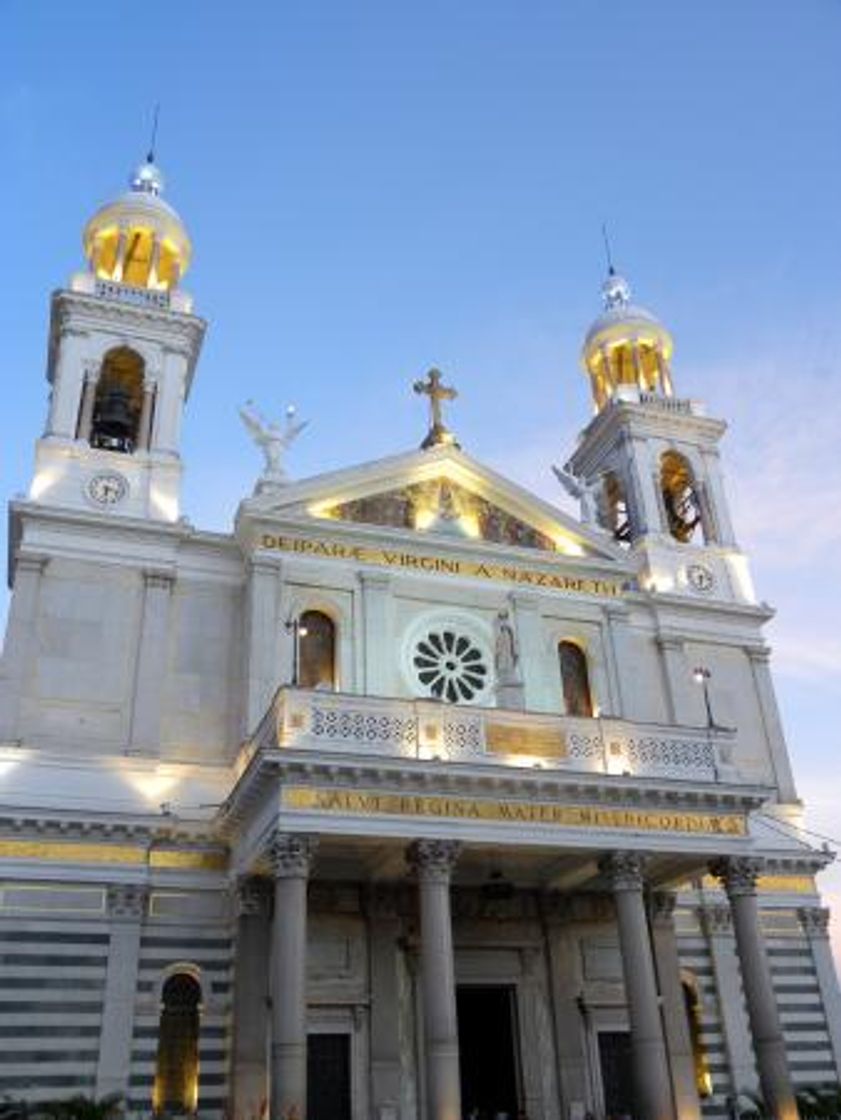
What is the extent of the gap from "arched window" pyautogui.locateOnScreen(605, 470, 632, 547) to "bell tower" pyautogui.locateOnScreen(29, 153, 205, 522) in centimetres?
1261

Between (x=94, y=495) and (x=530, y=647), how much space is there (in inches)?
412

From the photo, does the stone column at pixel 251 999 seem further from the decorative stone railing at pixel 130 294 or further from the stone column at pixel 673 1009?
the decorative stone railing at pixel 130 294

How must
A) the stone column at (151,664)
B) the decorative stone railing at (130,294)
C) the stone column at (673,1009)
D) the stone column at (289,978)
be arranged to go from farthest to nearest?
the decorative stone railing at (130,294), the stone column at (151,664), the stone column at (673,1009), the stone column at (289,978)

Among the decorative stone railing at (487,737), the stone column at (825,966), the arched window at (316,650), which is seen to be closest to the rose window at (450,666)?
the arched window at (316,650)

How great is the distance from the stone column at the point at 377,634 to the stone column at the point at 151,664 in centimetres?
421

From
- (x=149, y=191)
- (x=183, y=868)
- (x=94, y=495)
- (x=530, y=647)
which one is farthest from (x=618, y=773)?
(x=149, y=191)

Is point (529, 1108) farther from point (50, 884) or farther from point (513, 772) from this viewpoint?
point (50, 884)

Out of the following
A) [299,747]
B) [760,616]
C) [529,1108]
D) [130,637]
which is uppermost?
[760,616]

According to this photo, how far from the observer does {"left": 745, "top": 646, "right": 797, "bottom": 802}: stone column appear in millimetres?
27594

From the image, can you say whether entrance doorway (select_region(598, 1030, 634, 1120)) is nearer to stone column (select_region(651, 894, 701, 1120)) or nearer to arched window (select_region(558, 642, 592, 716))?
stone column (select_region(651, 894, 701, 1120))

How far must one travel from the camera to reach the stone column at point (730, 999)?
911 inches

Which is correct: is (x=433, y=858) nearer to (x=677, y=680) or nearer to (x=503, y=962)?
(x=503, y=962)

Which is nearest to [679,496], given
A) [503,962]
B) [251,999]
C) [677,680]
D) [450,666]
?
[677,680]

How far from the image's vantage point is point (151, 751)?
2186 centimetres
